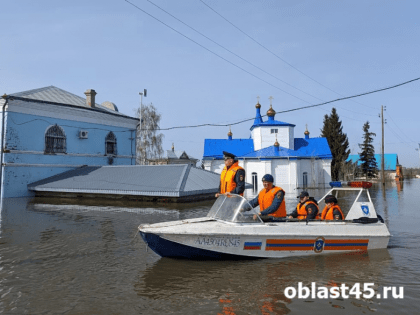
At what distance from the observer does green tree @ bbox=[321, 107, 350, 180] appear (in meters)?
50.8

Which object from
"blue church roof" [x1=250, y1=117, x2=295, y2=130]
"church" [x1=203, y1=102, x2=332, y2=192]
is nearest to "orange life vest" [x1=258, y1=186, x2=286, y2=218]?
"church" [x1=203, y1=102, x2=332, y2=192]

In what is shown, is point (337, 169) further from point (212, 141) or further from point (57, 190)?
point (57, 190)

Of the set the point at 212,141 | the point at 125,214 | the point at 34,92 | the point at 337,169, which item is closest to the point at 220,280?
the point at 125,214

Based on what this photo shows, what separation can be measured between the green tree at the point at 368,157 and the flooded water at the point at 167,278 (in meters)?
51.7

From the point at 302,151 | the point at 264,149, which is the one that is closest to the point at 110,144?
the point at 264,149

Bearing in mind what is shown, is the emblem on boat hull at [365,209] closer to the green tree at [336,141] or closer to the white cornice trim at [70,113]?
the white cornice trim at [70,113]

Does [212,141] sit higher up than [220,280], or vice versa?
[212,141]

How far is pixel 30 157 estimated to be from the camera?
2256 cm

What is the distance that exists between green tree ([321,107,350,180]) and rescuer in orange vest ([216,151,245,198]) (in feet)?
148

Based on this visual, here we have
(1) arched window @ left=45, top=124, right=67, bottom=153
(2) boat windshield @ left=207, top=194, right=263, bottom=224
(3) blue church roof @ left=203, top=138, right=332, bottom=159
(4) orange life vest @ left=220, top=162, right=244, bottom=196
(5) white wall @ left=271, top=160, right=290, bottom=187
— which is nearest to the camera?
(2) boat windshield @ left=207, top=194, right=263, bottom=224

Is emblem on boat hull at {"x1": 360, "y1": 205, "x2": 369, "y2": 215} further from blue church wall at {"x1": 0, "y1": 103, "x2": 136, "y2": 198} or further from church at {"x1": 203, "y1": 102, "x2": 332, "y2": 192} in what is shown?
church at {"x1": 203, "y1": 102, "x2": 332, "y2": 192}

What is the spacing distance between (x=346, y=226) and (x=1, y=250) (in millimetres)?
7804

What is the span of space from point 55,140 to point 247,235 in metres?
20.7

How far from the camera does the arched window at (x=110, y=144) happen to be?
27.7m
